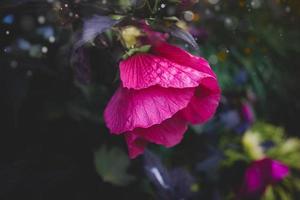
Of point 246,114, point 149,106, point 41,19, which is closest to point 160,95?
point 149,106

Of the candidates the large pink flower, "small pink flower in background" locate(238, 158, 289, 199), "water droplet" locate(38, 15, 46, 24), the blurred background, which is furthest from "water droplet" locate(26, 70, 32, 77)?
"small pink flower in background" locate(238, 158, 289, 199)

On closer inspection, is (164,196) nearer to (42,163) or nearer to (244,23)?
(42,163)

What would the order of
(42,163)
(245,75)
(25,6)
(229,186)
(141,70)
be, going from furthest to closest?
1. (245,75)
2. (229,186)
3. (42,163)
4. (25,6)
5. (141,70)

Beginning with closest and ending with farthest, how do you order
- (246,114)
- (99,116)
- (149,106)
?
(149,106)
(99,116)
(246,114)

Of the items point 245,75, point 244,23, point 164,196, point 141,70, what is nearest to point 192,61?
point 141,70

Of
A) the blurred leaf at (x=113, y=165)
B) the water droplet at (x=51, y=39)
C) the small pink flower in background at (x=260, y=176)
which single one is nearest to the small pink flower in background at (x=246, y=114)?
the small pink flower in background at (x=260, y=176)

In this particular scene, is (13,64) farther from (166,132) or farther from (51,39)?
(166,132)

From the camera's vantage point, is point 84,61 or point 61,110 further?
point 61,110
